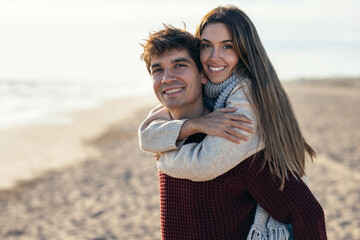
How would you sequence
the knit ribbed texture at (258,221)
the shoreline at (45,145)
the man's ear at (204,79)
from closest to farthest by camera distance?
the knit ribbed texture at (258,221) < the man's ear at (204,79) < the shoreline at (45,145)

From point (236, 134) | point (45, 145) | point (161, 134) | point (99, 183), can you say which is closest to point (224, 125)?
point (236, 134)

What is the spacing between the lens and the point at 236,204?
214 centimetres

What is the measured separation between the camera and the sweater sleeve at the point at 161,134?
2.19 metres

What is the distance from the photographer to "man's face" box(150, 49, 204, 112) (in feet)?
7.47

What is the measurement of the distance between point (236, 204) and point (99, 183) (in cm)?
728

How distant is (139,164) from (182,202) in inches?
333

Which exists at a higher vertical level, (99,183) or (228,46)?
(228,46)

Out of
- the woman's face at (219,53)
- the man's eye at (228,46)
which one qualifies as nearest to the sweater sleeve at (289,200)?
the woman's face at (219,53)

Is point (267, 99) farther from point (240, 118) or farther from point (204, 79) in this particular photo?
point (204, 79)

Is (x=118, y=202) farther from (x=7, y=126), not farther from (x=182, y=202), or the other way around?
(x=7, y=126)

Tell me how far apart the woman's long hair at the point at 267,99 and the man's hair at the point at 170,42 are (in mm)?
130

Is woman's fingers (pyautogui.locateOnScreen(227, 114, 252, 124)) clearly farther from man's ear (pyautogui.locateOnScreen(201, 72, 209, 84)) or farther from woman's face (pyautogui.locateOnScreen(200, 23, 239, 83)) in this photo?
man's ear (pyautogui.locateOnScreen(201, 72, 209, 84))

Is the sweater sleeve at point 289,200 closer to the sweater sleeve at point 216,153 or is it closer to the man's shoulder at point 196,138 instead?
the sweater sleeve at point 216,153

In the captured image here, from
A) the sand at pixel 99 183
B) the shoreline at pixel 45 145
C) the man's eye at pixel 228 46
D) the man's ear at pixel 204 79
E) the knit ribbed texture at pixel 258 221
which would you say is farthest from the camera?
the shoreline at pixel 45 145
